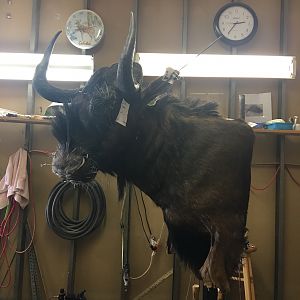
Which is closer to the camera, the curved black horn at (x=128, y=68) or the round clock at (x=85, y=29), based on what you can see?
the curved black horn at (x=128, y=68)

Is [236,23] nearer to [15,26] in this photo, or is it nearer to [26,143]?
[15,26]

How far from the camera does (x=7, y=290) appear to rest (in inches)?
133

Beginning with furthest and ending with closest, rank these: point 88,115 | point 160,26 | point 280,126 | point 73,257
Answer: point 160,26 → point 73,257 → point 280,126 → point 88,115

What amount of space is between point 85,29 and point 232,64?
4.47 ft

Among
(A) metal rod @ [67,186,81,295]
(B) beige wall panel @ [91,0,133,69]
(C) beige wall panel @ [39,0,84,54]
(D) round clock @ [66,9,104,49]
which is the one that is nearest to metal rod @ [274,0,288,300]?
(B) beige wall panel @ [91,0,133,69]

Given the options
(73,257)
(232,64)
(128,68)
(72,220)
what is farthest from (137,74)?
(73,257)

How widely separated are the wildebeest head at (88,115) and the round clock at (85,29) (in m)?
2.08

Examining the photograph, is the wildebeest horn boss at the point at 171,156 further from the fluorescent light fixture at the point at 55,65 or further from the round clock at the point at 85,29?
the round clock at the point at 85,29

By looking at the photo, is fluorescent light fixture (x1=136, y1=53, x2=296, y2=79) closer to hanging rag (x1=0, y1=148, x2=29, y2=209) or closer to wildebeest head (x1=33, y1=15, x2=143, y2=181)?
hanging rag (x1=0, y1=148, x2=29, y2=209)

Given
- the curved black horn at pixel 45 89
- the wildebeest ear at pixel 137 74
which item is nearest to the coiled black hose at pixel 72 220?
the curved black horn at pixel 45 89

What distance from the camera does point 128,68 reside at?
1222 mm

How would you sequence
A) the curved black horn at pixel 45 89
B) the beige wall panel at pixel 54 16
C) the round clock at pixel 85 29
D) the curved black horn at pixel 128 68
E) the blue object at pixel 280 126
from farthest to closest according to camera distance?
the beige wall panel at pixel 54 16
the round clock at pixel 85 29
the blue object at pixel 280 126
the curved black horn at pixel 45 89
the curved black horn at pixel 128 68

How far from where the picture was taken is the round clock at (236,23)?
131 inches

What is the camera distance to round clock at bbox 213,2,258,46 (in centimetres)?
332
